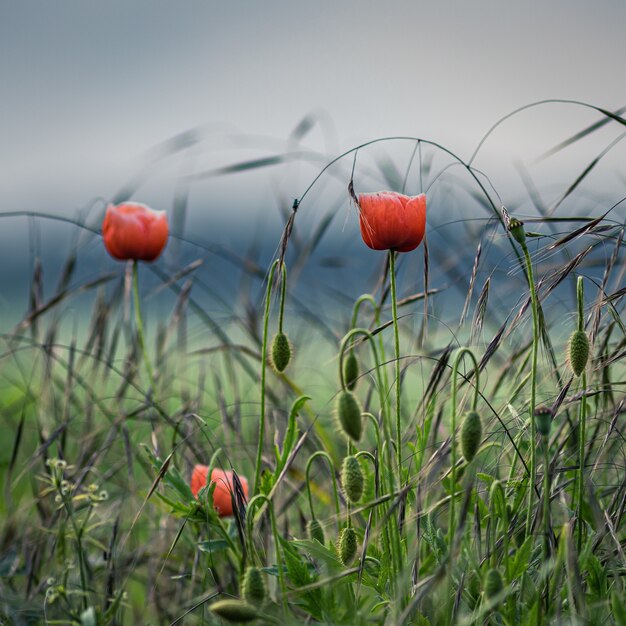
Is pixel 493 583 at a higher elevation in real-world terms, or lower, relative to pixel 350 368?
lower

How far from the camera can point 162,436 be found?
2166mm

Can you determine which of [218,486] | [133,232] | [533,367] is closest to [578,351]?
Result: [533,367]

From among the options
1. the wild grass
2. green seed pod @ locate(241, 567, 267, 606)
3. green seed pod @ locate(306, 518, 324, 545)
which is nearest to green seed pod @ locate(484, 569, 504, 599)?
the wild grass

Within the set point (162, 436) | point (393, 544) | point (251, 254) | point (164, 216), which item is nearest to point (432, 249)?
point (251, 254)

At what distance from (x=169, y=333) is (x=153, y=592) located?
0.70 metres

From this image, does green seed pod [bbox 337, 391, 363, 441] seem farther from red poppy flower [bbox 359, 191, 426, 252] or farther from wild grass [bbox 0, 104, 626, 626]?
red poppy flower [bbox 359, 191, 426, 252]

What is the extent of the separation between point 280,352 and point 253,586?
1.18 ft

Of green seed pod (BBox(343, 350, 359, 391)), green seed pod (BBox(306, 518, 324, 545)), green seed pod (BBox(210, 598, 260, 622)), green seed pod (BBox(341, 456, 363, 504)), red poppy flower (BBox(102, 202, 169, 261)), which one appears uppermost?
red poppy flower (BBox(102, 202, 169, 261))

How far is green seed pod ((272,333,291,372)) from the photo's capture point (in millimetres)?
1348

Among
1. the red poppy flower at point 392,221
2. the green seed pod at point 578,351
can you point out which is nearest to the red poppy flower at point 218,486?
the red poppy flower at point 392,221

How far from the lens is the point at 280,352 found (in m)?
1.35

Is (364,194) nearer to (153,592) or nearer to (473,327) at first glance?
(473,327)

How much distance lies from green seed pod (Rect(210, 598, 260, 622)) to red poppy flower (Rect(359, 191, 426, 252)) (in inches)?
23.6

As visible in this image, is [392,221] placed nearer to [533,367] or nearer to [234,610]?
[533,367]
